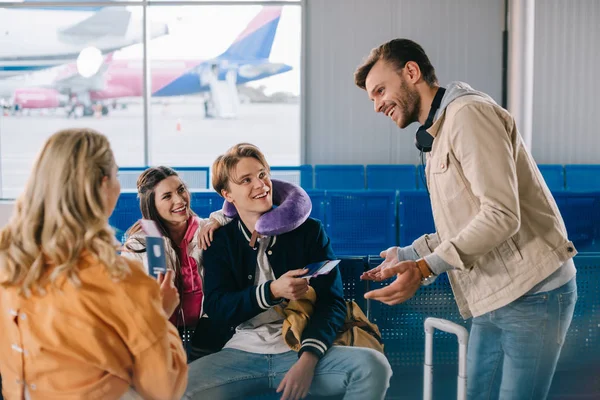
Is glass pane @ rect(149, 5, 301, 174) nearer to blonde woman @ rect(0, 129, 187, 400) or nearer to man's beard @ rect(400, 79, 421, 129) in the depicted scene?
man's beard @ rect(400, 79, 421, 129)

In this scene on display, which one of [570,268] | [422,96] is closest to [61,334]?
[422,96]

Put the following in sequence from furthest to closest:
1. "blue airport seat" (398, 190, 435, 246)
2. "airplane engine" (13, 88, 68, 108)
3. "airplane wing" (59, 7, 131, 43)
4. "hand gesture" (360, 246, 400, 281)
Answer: "airplane engine" (13, 88, 68, 108), "airplane wing" (59, 7, 131, 43), "blue airport seat" (398, 190, 435, 246), "hand gesture" (360, 246, 400, 281)

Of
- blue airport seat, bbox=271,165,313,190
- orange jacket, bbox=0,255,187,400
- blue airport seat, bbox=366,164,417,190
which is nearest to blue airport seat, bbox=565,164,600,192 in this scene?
blue airport seat, bbox=366,164,417,190

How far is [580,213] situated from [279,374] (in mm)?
3342

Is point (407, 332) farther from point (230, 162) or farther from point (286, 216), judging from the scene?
point (230, 162)

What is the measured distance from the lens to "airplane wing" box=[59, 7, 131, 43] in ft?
33.3

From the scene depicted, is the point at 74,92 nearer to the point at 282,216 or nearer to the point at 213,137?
the point at 213,137

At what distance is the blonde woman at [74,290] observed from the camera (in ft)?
5.40

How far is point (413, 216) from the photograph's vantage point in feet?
17.7

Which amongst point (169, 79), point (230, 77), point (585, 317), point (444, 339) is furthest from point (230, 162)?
point (230, 77)

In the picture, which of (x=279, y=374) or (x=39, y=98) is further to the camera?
(x=39, y=98)

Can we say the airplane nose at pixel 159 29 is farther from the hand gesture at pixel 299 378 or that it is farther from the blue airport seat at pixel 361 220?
the hand gesture at pixel 299 378

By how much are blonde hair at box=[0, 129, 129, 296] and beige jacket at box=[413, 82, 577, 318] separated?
1001mm

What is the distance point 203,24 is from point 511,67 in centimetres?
432
